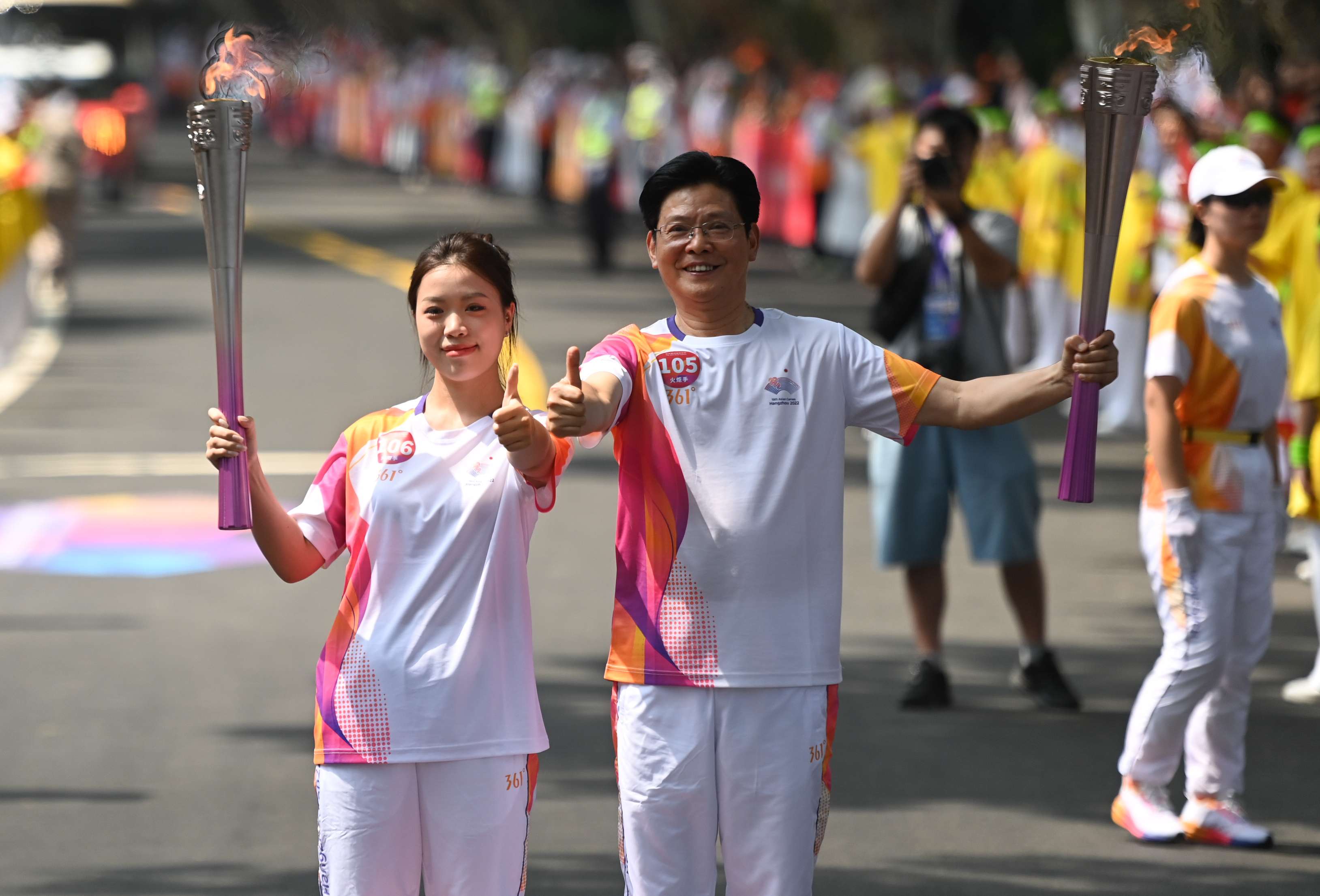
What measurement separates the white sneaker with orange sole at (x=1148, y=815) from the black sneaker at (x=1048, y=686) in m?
1.32

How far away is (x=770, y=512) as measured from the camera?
3969mm

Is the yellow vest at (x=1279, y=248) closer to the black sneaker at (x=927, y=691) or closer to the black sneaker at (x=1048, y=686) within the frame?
the black sneaker at (x=1048, y=686)

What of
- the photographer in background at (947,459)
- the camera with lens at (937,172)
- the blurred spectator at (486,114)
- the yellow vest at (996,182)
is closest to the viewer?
the camera with lens at (937,172)

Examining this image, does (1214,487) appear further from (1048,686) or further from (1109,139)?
(1109,139)

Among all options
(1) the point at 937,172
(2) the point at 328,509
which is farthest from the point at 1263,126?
(2) the point at 328,509

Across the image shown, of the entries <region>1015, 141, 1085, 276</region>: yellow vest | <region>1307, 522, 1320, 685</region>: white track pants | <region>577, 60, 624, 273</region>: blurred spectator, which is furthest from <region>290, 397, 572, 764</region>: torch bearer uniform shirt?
<region>577, 60, 624, 273</region>: blurred spectator

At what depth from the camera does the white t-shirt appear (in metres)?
3.97

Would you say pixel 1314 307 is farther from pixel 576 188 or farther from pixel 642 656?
pixel 576 188

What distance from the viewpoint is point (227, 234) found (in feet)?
12.4

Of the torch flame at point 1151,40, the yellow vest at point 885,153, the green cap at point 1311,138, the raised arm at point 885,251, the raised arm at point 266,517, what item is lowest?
the raised arm at point 266,517

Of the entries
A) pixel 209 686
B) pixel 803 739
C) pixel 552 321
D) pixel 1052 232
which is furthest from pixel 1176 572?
pixel 552 321

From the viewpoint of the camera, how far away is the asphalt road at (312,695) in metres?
5.76

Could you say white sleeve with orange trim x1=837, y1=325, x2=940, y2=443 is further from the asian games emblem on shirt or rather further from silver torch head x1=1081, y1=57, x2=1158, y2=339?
silver torch head x1=1081, y1=57, x2=1158, y2=339

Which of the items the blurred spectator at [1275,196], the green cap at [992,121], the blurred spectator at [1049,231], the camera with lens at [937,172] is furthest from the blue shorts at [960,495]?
the green cap at [992,121]
